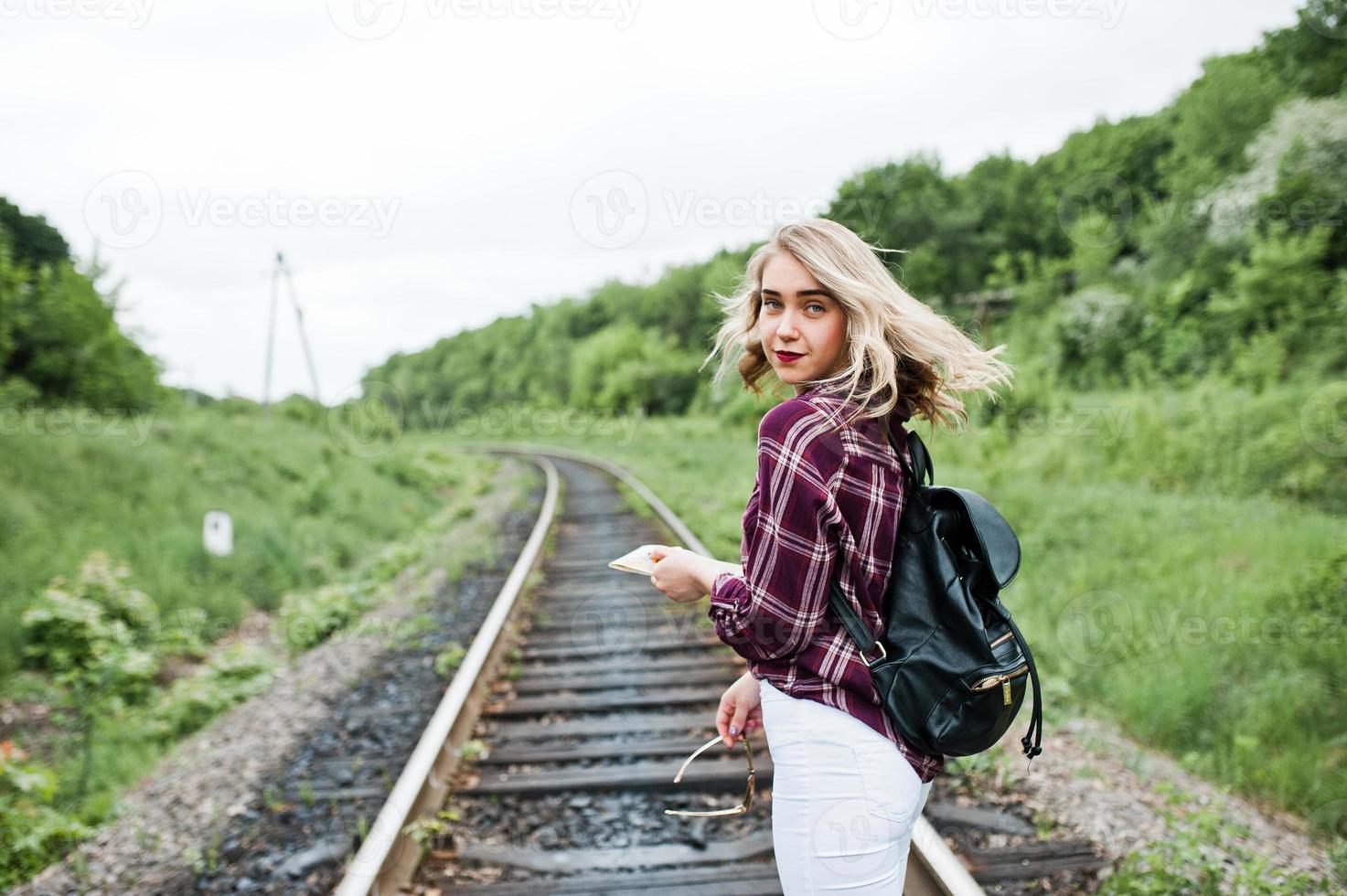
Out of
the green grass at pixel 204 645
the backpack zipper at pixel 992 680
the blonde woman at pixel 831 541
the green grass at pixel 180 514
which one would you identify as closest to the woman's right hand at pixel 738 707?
the blonde woman at pixel 831 541

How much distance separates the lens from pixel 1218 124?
19.5 meters

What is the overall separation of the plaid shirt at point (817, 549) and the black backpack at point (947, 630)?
0.09 feet

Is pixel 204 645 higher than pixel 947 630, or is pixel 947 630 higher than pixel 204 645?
pixel 947 630

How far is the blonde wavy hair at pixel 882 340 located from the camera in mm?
1348

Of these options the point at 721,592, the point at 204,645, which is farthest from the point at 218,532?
the point at 721,592

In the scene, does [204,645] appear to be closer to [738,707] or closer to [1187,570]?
[738,707]

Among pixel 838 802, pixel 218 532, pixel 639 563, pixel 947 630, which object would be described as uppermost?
pixel 639 563

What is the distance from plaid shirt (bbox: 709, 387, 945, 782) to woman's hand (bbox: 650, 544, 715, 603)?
141 mm

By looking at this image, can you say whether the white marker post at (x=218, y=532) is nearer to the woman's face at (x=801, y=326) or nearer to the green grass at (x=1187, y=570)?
the green grass at (x=1187, y=570)

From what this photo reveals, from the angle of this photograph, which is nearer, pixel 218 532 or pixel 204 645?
pixel 204 645

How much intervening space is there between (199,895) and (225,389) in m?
20.1

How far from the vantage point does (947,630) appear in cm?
130

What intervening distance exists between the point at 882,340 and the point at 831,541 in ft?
1.16

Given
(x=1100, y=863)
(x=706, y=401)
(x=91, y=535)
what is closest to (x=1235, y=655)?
(x=1100, y=863)
